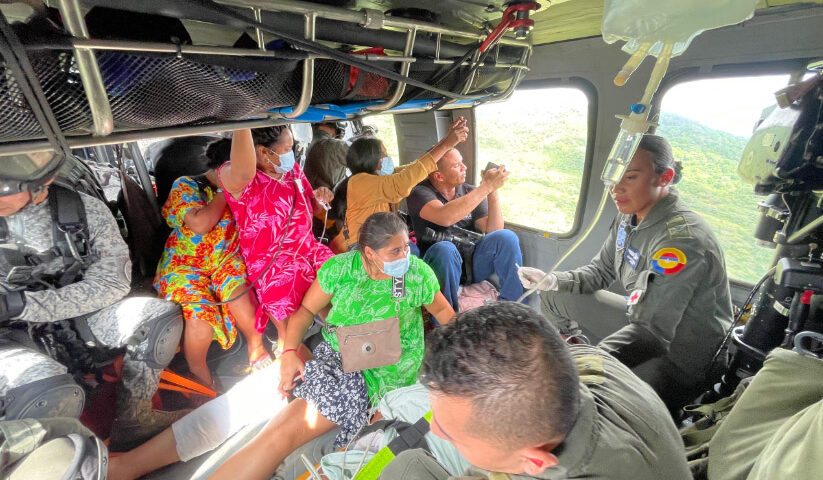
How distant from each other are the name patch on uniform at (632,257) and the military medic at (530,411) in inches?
52.9

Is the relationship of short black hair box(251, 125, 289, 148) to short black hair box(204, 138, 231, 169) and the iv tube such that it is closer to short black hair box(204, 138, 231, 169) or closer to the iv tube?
short black hair box(204, 138, 231, 169)

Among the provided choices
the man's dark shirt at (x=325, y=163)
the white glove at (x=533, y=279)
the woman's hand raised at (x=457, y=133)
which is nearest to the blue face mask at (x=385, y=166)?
the man's dark shirt at (x=325, y=163)

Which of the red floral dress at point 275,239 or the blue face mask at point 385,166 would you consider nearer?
the red floral dress at point 275,239

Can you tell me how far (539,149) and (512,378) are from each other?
3.28m

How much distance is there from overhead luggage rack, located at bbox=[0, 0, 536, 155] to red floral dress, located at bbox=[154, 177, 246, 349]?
5.74 ft

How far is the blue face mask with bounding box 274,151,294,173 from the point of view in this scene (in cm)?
251

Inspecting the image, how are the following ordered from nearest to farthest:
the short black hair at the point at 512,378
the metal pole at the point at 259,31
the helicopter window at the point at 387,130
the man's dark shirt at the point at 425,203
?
the short black hair at the point at 512,378 → the metal pole at the point at 259,31 → the man's dark shirt at the point at 425,203 → the helicopter window at the point at 387,130

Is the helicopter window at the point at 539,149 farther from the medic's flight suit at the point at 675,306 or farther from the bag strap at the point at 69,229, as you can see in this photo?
the bag strap at the point at 69,229

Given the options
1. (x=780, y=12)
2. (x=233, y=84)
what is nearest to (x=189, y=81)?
(x=233, y=84)

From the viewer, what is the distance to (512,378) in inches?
35.3

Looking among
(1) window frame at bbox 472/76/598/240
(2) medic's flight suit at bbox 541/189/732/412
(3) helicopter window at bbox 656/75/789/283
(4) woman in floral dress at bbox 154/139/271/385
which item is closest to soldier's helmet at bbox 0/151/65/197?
(4) woman in floral dress at bbox 154/139/271/385

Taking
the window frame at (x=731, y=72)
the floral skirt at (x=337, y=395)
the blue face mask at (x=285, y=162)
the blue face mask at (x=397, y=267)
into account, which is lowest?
the floral skirt at (x=337, y=395)

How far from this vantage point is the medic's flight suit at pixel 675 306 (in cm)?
190

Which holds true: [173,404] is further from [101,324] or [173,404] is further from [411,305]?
[411,305]
